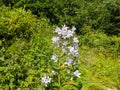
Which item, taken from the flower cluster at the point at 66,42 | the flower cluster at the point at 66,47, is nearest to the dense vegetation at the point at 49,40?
the flower cluster at the point at 66,47

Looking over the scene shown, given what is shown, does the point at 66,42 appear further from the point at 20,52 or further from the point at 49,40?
the point at 49,40

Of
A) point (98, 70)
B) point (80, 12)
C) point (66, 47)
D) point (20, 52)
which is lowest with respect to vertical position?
point (66, 47)

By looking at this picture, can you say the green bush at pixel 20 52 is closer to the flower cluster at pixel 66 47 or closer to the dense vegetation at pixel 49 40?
the dense vegetation at pixel 49 40

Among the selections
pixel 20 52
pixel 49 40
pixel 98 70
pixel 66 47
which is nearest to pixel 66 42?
pixel 66 47

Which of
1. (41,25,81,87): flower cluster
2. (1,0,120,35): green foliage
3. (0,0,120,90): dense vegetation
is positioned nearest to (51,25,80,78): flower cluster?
(41,25,81,87): flower cluster

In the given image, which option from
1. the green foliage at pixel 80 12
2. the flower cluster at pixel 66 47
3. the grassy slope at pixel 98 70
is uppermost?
the green foliage at pixel 80 12

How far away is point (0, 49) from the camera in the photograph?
6.18 m

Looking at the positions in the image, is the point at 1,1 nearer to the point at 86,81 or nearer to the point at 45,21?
the point at 45,21

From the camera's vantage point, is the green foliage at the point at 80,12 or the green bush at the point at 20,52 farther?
the green foliage at the point at 80,12

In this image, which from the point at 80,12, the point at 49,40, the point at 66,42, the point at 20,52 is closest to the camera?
the point at 66,42

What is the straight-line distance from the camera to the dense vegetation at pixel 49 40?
18.3 feet

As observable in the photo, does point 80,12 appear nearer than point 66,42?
No

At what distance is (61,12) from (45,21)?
0.52 m

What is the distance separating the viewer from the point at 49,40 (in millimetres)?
7570
